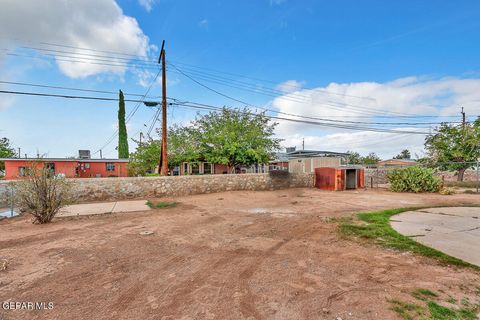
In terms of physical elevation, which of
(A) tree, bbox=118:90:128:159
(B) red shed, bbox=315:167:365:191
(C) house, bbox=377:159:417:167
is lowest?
(B) red shed, bbox=315:167:365:191

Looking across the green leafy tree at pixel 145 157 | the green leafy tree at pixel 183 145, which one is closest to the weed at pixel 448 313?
the green leafy tree at pixel 183 145

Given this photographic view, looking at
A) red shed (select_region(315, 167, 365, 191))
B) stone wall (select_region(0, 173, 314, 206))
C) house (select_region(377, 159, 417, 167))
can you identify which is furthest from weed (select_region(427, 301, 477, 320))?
house (select_region(377, 159, 417, 167))

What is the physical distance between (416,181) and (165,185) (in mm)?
14027

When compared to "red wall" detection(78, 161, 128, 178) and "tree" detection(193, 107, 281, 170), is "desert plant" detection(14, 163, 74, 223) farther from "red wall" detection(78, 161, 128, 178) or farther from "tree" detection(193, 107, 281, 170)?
"red wall" detection(78, 161, 128, 178)

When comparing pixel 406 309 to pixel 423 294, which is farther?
pixel 423 294

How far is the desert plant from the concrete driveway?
897 cm

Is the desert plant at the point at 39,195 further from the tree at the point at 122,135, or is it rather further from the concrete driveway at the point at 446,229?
the tree at the point at 122,135

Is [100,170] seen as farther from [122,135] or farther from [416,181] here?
[416,181]

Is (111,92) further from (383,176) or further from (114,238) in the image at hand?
(383,176)

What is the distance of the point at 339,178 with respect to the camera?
14.0 metres

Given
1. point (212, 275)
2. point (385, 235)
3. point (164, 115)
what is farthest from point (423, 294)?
point (164, 115)

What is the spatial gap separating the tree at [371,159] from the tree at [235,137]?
4042cm

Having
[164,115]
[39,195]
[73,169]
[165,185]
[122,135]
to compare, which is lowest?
[165,185]

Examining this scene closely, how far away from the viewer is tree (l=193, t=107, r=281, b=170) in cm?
1469
